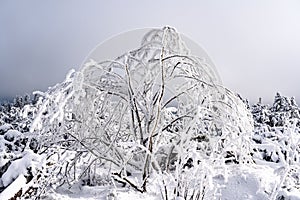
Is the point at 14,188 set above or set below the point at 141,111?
below

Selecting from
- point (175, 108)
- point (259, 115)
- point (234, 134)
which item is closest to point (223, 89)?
point (234, 134)

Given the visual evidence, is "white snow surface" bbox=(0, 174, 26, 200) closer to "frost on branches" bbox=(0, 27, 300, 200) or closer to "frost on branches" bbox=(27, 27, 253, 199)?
"frost on branches" bbox=(0, 27, 300, 200)

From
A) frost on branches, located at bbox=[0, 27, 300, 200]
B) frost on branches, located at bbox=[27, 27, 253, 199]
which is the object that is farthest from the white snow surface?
frost on branches, located at bbox=[27, 27, 253, 199]

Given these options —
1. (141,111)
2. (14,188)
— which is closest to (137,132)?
(141,111)

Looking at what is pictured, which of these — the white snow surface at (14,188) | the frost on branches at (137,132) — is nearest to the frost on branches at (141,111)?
the frost on branches at (137,132)

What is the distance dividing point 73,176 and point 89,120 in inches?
50.2

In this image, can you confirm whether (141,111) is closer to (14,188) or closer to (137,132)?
(137,132)

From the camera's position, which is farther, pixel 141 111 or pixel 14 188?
pixel 141 111

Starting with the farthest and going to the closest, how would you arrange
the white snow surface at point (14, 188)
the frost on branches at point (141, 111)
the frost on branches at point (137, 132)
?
the frost on branches at point (141, 111) < the frost on branches at point (137, 132) < the white snow surface at point (14, 188)

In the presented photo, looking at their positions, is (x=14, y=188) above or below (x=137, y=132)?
below

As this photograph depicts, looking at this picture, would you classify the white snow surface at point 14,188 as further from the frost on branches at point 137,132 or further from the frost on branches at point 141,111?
the frost on branches at point 141,111

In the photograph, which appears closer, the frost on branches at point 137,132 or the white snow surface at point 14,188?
the white snow surface at point 14,188

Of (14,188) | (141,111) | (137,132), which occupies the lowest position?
(14,188)

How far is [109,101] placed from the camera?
7.09 m
